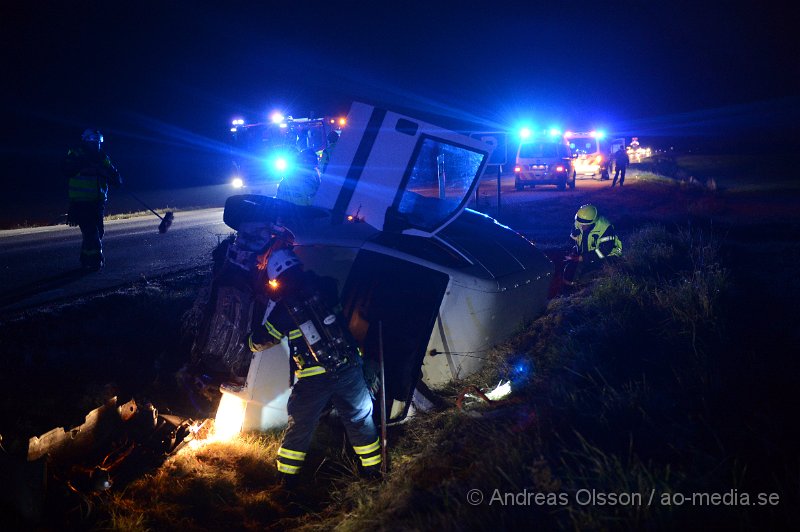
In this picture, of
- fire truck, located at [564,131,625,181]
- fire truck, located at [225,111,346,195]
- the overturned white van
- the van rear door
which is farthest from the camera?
fire truck, located at [564,131,625,181]

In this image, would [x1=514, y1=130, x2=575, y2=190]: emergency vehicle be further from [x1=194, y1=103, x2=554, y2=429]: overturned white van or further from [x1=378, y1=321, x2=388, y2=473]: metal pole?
[x1=378, y1=321, x2=388, y2=473]: metal pole

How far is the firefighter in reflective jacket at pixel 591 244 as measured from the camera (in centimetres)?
684

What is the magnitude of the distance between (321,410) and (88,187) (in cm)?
584

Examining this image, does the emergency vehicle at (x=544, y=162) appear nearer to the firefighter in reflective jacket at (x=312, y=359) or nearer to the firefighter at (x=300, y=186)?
the firefighter at (x=300, y=186)

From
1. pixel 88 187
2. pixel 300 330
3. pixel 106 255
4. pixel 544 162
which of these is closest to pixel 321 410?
pixel 300 330

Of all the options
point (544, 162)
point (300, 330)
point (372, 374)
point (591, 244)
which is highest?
point (544, 162)

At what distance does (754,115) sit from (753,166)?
40.2 m

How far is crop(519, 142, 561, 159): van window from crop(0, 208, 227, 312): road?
37.9 feet

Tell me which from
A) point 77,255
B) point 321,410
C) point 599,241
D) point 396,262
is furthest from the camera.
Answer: point 77,255

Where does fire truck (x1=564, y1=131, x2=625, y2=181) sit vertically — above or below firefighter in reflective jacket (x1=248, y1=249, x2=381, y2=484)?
above

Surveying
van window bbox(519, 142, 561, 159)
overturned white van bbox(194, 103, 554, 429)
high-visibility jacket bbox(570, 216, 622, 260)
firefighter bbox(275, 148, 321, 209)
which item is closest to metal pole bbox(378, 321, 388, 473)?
overturned white van bbox(194, 103, 554, 429)

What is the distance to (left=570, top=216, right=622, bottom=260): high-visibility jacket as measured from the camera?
6.85 meters

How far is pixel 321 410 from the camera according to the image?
3.83 m

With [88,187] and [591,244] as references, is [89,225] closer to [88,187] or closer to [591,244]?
[88,187]
